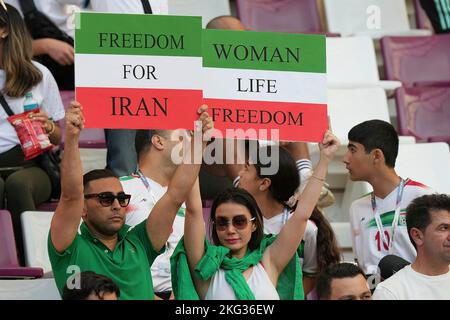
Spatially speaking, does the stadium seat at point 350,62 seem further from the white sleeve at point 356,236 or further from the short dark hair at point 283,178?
the short dark hair at point 283,178

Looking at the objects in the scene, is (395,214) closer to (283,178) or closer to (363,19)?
(283,178)

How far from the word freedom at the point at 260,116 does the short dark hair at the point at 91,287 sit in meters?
0.93

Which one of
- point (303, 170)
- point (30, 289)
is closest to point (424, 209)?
point (303, 170)

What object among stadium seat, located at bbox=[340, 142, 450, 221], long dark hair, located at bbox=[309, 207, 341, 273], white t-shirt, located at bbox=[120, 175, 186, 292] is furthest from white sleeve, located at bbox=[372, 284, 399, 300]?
stadium seat, located at bbox=[340, 142, 450, 221]

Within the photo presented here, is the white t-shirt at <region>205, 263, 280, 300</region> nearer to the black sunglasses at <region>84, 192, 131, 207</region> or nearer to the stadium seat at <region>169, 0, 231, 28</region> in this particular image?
the black sunglasses at <region>84, 192, 131, 207</region>

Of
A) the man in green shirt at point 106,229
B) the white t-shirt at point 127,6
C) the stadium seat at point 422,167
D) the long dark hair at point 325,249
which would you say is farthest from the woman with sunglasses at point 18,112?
the stadium seat at point 422,167

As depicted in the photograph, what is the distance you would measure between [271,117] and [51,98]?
71.7 inches

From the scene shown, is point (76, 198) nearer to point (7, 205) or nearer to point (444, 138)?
point (7, 205)

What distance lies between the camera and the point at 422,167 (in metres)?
7.21

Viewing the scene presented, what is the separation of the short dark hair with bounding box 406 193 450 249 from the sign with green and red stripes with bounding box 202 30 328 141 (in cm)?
59

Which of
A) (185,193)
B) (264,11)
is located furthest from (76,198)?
(264,11)

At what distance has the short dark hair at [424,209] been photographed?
17.8ft

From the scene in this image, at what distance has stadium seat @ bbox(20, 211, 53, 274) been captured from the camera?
591cm
